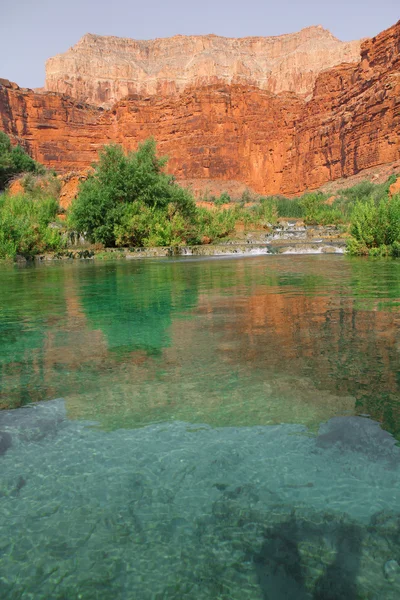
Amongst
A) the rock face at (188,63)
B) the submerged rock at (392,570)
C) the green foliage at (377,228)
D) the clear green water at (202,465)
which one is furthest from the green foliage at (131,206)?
the rock face at (188,63)

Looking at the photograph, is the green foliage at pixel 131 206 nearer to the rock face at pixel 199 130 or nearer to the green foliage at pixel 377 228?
the green foliage at pixel 377 228

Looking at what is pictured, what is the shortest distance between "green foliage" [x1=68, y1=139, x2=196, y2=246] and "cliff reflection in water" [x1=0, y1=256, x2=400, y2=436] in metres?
15.3

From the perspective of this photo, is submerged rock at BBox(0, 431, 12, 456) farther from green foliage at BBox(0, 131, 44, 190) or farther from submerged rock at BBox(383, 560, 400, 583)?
green foliage at BBox(0, 131, 44, 190)

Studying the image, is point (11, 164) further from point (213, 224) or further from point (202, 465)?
point (202, 465)

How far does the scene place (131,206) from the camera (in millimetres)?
22078

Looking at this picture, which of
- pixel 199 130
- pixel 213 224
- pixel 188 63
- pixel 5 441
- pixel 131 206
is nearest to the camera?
pixel 5 441

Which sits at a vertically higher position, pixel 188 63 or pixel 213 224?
pixel 188 63

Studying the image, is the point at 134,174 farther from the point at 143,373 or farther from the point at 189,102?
the point at 189,102

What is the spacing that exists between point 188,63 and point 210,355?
15171 cm

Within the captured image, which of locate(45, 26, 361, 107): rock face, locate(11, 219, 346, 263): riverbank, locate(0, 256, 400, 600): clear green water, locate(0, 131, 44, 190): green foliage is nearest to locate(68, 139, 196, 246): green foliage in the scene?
locate(11, 219, 346, 263): riverbank

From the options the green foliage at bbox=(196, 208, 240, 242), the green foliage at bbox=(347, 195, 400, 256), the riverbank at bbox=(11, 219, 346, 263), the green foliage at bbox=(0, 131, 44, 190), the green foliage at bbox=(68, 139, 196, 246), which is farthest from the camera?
the green foliage at bbox=(0, 131, 44, 190)

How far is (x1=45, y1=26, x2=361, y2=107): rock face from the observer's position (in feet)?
416

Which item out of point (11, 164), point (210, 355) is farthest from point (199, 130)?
point (210, 355)

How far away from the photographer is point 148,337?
444 cm
